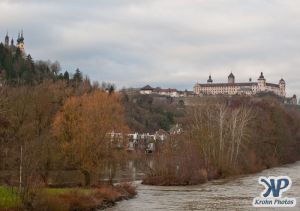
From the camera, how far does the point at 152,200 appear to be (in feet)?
131

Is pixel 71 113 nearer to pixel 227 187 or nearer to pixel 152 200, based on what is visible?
pixel 152 200

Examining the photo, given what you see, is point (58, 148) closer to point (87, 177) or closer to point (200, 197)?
A: point (87, 177)

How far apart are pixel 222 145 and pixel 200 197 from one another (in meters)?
24.9

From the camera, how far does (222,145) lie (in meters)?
66.3

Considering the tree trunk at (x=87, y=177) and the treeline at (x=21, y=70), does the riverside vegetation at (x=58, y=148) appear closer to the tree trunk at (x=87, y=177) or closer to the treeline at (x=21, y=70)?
the tree trunk at (x=87, y=177)

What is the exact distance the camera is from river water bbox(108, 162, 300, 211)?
3557 cm

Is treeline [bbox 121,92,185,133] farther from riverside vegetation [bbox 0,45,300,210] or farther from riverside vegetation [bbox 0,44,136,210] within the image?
riverside vegetation [bbox 0,44,136,210]

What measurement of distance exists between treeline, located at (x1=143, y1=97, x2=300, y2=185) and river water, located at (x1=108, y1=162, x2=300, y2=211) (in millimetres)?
3347

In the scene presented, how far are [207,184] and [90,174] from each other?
16.3 m

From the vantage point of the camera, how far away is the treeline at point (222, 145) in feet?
185

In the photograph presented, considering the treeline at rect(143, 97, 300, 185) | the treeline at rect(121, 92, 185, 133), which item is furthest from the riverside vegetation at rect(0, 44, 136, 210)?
the treeline at rect(121, 92, 185, 133)

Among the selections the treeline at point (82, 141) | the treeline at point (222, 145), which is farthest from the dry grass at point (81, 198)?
the treeline at point (222, 145)

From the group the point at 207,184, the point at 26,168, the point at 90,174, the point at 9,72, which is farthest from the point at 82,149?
the point at 9,72

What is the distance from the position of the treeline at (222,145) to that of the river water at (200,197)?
3347 millimetres
